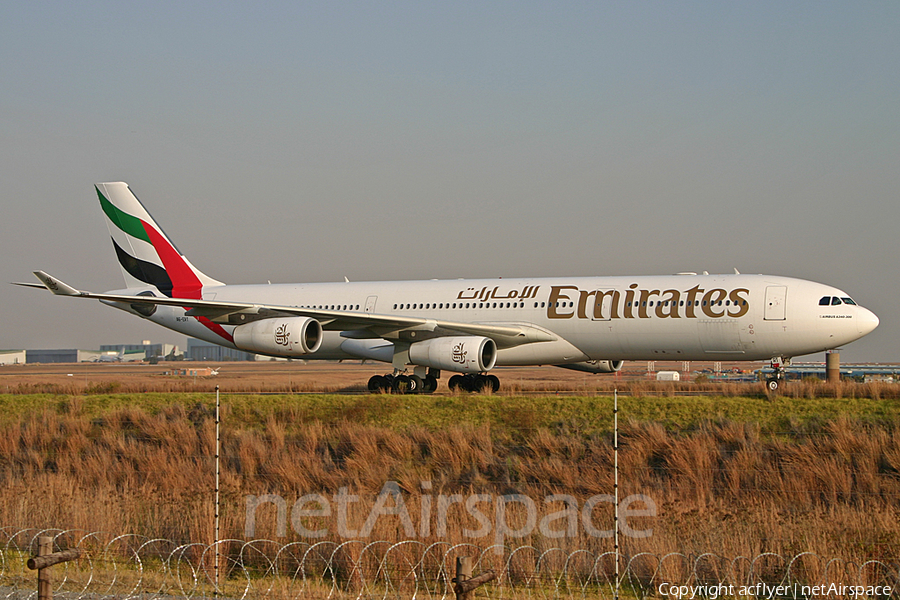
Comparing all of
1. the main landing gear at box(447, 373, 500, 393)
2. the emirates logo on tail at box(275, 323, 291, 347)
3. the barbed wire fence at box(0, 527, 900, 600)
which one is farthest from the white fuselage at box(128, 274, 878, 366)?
the barbed wire fence at box(0, 527, 900, 600)

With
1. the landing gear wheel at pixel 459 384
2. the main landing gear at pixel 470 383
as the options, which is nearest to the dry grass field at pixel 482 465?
the main landing gear at pixel 470 383

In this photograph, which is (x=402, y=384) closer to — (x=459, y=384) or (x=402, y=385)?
(x=402, y=385)

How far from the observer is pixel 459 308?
104 feet

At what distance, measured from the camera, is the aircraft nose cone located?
2698 cm

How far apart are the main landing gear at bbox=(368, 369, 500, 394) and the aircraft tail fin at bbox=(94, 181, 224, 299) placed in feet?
34.8

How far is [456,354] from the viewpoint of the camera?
2797 cm

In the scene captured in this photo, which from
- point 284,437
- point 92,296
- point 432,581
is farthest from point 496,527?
point 92,296

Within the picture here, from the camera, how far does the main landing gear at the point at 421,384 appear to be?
97.3ft

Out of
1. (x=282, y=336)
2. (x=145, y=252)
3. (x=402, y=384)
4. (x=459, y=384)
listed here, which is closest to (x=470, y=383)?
(x=459, y=384)

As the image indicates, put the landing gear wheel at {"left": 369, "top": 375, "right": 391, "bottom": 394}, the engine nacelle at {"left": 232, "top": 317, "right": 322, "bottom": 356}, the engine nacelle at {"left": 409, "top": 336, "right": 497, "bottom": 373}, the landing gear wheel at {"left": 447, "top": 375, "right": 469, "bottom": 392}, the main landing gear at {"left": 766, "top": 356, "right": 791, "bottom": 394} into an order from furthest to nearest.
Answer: the landing gear wheel at {"left": 447, "top": 375, "right": 469, "bottom": 392} < the landing gear wheel at {"left": 369, "top": 375, "right": 391, "bottom": 394} < the engine nacelle at {"left": 232, "top": 317, "right": 322, "bottom": 356} < the engine nacelle at {"left": 409, "top": 336, "right": 497, "bottom": 373} < the main landing gear at {"left": 766, "top": 356, "right": 791, "bottom": 394}

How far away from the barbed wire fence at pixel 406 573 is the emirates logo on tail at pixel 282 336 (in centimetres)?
1573

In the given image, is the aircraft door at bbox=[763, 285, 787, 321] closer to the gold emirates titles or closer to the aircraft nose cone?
the gold emirates titles

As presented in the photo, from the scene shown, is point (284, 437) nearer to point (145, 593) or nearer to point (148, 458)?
point (148, 458)

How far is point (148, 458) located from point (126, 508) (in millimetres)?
4525
